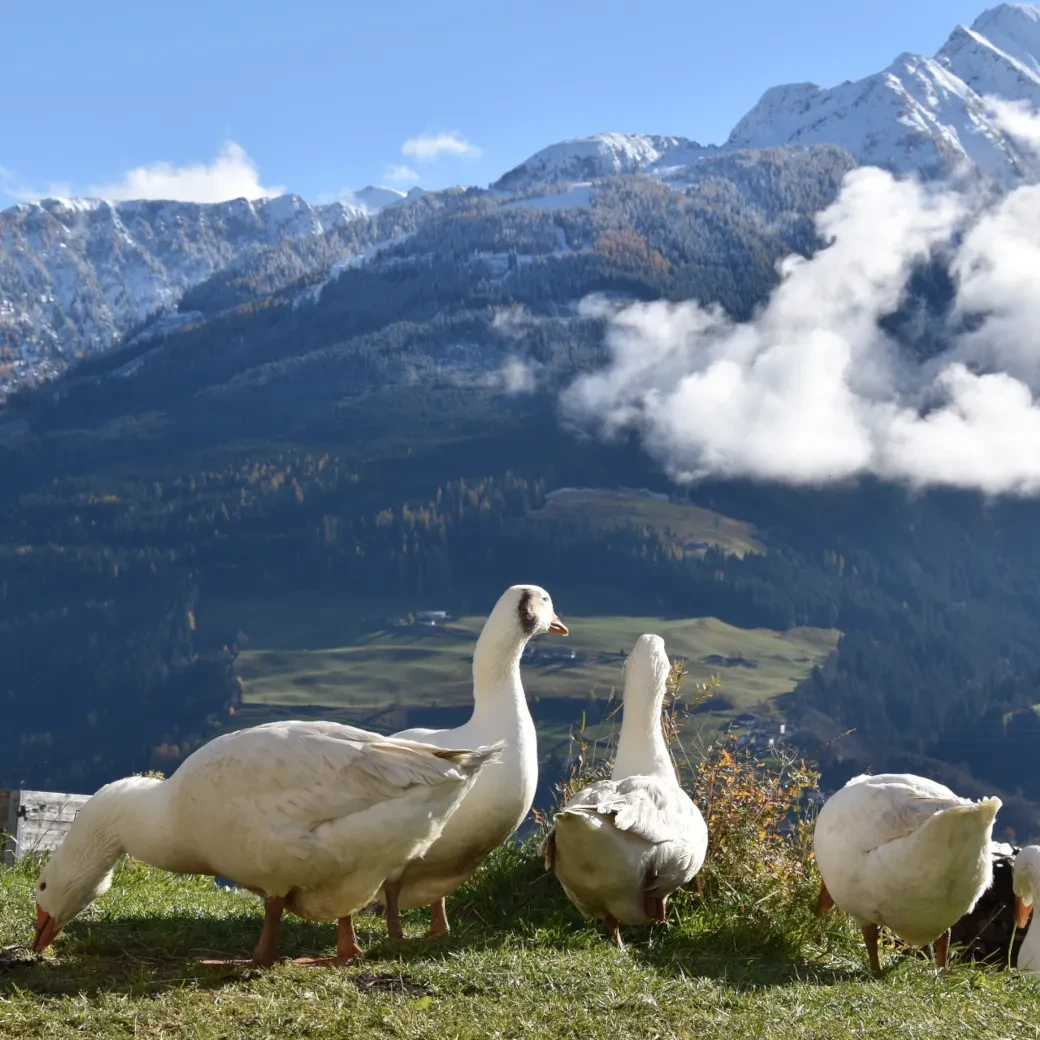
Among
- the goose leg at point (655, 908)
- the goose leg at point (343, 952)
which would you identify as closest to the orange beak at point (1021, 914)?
the goose leg at point (655, 908)

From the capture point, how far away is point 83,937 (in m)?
8.24

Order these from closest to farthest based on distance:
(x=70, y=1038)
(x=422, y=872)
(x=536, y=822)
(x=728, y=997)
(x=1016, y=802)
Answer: (x=70, y=1038), (x=728, y=997), (x=422, y=872), (x=536, y=822), (x=1016, y=802)

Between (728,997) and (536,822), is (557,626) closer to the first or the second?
(536,822)

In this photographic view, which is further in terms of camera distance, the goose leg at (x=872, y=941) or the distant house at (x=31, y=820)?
the distant house at (x=31, y=820)

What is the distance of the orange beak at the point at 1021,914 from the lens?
34.0ft

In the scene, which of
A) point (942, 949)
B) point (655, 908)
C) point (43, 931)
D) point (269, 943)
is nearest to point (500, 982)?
point (269, 943)

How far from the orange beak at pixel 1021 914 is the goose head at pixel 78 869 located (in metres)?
7.21

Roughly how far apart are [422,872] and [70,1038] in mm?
3470

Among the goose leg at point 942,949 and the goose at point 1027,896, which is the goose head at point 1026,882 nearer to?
the goose at point 1027,896

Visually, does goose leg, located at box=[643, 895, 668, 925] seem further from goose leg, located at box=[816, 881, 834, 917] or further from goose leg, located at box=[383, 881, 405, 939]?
goose leg, located at box=[383, 881, 405, 939]

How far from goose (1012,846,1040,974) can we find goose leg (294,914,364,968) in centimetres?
567

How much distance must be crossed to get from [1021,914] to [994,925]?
1.27 m

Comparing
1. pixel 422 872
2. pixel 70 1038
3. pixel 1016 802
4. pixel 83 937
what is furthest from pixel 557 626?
pixel 1016 802

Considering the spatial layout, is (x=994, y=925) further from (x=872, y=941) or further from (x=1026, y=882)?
(x=872, y=941)
